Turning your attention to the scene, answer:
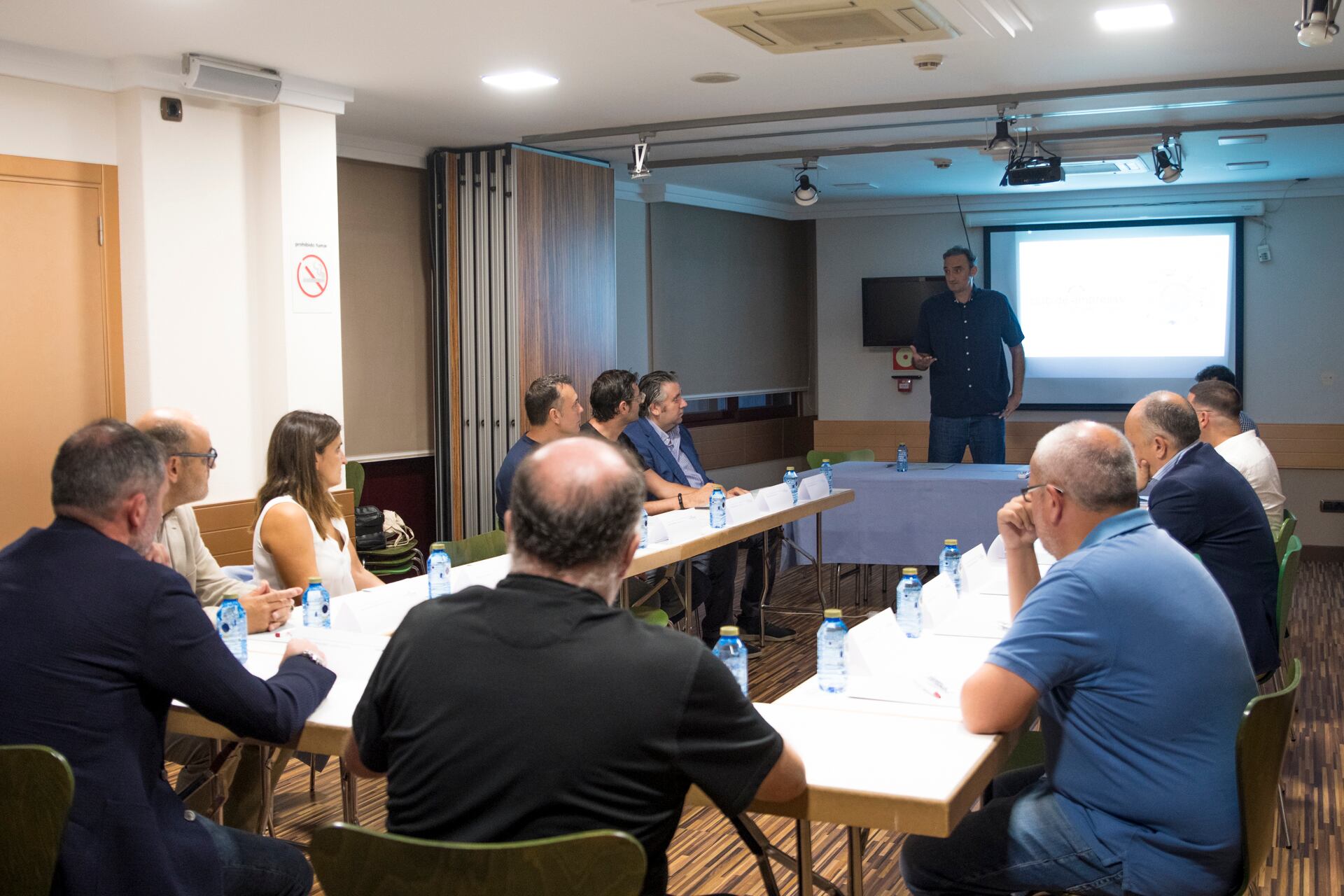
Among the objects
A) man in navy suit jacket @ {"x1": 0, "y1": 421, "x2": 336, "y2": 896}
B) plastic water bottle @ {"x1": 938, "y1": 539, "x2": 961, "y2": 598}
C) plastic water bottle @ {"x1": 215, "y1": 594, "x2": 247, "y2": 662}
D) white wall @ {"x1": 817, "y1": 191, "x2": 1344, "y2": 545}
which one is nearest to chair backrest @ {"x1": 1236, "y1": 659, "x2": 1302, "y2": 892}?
plastic water bottle @ {"x1": 938, "y1": 539, "x2": 961, "y2": 598}

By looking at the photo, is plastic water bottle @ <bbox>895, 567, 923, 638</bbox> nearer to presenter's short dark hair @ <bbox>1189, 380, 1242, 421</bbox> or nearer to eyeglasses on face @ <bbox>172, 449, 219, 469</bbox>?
eyeglasses on face @ <bbox>172, 449, 219, 469</bbox>

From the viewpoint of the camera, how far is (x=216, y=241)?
5.51 metres

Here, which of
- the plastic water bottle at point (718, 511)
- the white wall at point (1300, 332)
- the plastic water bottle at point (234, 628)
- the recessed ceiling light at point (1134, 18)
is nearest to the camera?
the plastic water bottle at point (234, 628)

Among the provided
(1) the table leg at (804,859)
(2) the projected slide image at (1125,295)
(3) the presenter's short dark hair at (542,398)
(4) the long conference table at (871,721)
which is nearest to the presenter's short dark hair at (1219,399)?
(4) the long conference table at (871,721)

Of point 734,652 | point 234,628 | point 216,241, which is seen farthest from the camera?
point 216,241

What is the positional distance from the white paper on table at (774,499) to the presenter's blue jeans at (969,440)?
264 cm

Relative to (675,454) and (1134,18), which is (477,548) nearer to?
(675,454)

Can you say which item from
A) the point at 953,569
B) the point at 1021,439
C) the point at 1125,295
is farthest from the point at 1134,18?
the point at 1021,439

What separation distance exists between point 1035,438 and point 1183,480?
6820mm

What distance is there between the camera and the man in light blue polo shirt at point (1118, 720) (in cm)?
210

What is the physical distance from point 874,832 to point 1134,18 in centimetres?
314

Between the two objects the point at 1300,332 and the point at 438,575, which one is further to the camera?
the point at 1300,332

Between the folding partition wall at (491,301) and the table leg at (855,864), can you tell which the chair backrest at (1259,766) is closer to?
the table leg at (855,864)

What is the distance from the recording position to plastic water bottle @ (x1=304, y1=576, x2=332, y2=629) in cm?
323
